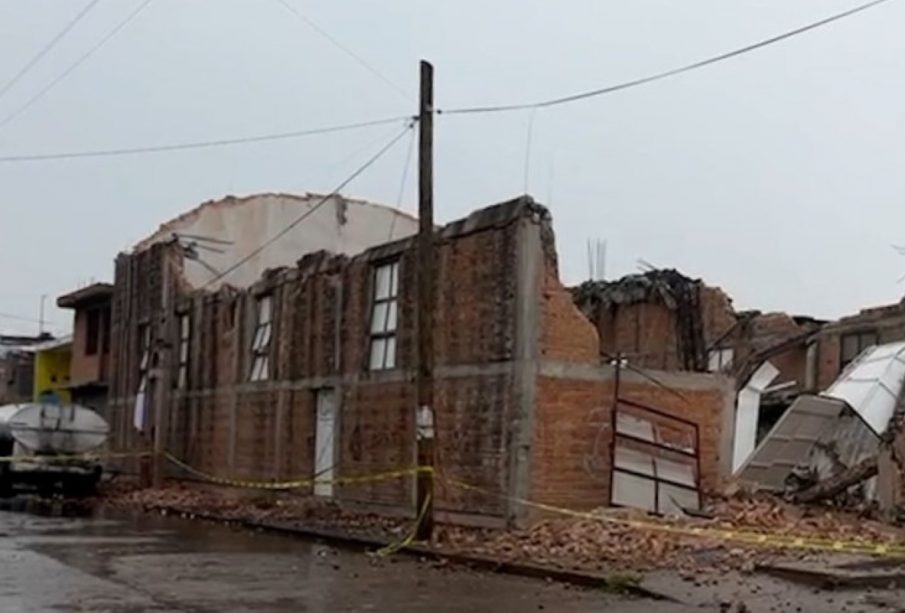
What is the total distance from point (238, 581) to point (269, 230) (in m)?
27.8

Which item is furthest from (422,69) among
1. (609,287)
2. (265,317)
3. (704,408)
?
(609,287)

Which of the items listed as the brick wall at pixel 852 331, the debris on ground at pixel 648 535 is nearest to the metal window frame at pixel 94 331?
the debris on ground at pixel 648 535

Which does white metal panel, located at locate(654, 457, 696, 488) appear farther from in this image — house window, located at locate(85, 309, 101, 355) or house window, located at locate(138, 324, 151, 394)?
house window, located at locate(85, 309, 101, 355)

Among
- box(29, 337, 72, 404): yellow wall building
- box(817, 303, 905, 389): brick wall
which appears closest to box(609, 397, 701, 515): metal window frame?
box(817, 303, 905, 389): brick wall

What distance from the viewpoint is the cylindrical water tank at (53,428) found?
1346 inches


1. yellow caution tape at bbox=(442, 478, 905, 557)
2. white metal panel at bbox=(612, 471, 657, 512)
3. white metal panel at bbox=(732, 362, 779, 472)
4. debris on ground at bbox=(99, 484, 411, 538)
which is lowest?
debris on ground at bbox=(99, 484, 411, 538)

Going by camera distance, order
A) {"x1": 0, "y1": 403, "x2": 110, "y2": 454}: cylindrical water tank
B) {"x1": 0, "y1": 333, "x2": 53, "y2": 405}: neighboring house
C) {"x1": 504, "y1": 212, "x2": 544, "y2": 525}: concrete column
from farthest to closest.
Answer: {"x1": 0, "y1": 333, "x2": 53, "y2": 405}: neighboring house < {"x1": 0, "y1": 403, "x2": 110, "y2": 454}: cylindrical water tank < {"x1": 504, "y1": 212, "x2": 544, "y2": 525}: concrete column

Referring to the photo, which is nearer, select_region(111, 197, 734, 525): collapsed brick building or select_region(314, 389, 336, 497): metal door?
select_region(111, 197, 734, 525): collapsed brick building

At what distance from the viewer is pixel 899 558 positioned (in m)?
15.6

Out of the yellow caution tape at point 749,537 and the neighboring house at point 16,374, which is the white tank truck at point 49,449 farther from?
the neighboring house at point 16,374

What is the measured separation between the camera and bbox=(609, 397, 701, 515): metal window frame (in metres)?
20.8

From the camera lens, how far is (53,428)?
34656 mm

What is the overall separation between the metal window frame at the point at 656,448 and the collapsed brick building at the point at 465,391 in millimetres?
25

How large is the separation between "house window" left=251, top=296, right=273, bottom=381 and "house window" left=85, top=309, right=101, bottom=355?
57.0 feet
